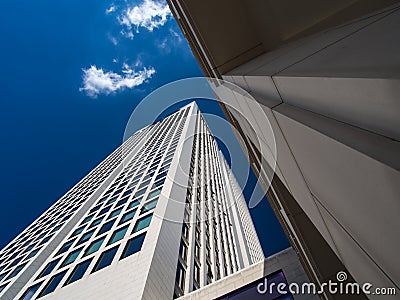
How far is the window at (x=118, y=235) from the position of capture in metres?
19.7

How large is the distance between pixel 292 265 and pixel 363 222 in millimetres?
11985

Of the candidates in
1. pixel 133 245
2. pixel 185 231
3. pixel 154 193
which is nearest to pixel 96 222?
pixel 154 193

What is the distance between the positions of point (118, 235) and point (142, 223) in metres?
1.92

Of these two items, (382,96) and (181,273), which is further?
(181,273)

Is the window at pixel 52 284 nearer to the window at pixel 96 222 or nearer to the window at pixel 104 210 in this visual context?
the window at pixel 96 222

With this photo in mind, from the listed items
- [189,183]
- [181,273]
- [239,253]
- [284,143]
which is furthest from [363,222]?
[239,253]

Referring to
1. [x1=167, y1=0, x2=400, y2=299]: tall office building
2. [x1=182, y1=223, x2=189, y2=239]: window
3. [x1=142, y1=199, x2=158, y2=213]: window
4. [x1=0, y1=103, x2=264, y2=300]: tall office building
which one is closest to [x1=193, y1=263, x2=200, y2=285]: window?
[x1=0, y1=103, x2=264, y2=300]: tall office building

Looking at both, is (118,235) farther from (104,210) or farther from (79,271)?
(104,210)

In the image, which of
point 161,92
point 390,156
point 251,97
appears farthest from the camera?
point 161,92

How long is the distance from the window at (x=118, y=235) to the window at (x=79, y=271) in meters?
1.93

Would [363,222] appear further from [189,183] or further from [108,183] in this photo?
[108,183]

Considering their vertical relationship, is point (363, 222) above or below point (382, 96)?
below

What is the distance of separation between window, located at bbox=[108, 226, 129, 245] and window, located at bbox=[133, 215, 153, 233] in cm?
98

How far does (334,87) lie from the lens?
1984mm
